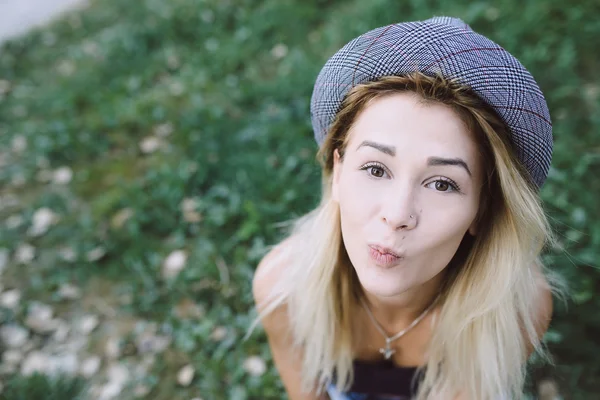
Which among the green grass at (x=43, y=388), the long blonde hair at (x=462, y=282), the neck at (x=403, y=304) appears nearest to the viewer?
the long blonde hair at (x=462, y=282)

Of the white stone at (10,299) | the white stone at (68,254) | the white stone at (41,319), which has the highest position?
the white stone at (68,254)

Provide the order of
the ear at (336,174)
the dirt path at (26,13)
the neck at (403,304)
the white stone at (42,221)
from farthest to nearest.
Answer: the dirt path at (26,13) → the white stone at (42,221) → the neck at (403,304) → the ear at (336,174)

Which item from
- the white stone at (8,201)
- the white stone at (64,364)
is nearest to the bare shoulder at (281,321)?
the white stone at (64,364)

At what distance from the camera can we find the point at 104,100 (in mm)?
4051

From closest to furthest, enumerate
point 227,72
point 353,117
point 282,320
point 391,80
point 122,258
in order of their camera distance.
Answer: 1. point 391,80
2. point 353,117
3. point 282,320
4. point 122,258
5. point 227,72

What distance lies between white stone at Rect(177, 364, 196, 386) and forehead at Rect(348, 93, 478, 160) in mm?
1693

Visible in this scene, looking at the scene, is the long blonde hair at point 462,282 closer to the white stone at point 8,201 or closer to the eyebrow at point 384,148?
the eyebrow at point 384,148

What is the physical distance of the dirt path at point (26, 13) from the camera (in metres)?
5.13

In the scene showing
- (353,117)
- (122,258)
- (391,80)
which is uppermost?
(391,80)

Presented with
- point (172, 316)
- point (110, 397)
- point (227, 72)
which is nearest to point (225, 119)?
point (227, 72)

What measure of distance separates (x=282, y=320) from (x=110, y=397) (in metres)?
1.10

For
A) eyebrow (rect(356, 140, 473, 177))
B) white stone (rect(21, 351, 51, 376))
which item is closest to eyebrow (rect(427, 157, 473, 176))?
eyebrow (rect(356, 140, 473, 177))

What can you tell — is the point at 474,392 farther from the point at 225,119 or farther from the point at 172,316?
the point at 225,119

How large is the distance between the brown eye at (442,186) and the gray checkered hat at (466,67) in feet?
0.71
